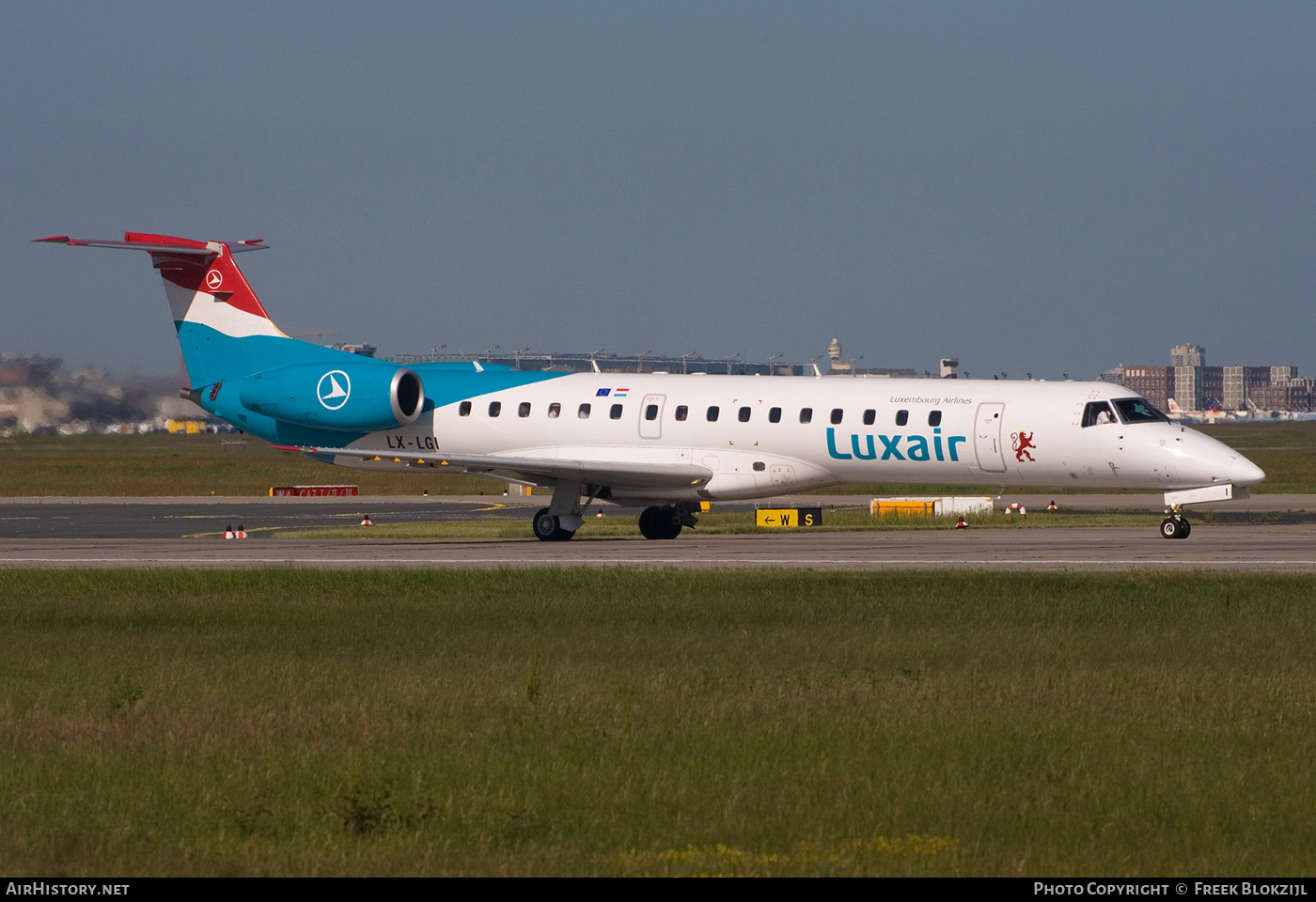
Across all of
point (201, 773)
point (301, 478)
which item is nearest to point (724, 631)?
point (201, 773)

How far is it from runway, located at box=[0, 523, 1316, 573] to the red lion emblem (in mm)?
1685

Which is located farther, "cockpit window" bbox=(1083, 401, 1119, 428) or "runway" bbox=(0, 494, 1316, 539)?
"runway" bbox=(0, 494, 1316, 539)

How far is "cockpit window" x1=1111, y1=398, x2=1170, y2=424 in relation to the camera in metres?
29.4

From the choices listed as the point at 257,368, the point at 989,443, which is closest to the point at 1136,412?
the point at 989,443

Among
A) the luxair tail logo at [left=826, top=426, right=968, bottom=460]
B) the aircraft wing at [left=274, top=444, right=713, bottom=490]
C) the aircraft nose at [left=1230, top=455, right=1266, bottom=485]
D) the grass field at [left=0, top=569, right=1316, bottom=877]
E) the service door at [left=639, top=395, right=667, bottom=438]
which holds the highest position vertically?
the service door at [left=639, top=395, right=667, bottom=438]

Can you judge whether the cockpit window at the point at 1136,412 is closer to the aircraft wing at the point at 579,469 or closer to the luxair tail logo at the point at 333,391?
the aircraft wing at the point at 579,469

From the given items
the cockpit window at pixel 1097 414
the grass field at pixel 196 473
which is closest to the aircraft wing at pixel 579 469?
the cockpit window at pixel 1097 414

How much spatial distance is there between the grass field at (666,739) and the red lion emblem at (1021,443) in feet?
35.4

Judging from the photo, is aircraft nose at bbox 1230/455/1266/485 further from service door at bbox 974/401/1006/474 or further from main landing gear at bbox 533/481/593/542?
main landing gear at bbox 533/481/593/542

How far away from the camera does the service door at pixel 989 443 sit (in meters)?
29.7

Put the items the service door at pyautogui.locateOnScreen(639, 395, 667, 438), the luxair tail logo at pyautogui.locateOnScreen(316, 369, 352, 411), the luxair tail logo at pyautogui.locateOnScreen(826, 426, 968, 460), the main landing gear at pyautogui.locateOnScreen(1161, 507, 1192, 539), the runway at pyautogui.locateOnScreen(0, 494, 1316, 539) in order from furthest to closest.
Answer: the runway at pyautogui.locateOnScreen(0, 494, 1316, 539) → the luxair tail logo at pyautogui.locateOnScreen(316, 369, 352, 411) → the service door at pyautogui.locateOnScreen(639, 395, 667, 438) → the main landing gear at pyautogui.locateOnScreen(1161, 507, 1192, 539) → the luxair tail logo at pyautogui.locateOnScreen(826, 426, 968, 460)

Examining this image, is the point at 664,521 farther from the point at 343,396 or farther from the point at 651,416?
the point at 343,396

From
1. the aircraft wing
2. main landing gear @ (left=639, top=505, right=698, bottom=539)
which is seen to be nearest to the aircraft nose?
the aircraft wing

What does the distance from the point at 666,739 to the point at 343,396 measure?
23702mm
